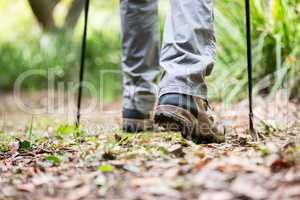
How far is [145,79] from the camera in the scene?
84.7 inches

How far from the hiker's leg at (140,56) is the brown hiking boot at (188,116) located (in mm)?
496

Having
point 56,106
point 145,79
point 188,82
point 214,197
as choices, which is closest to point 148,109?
point 145,79

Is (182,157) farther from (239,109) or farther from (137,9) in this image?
(239,109)

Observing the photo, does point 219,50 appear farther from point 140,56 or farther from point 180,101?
point 180,101

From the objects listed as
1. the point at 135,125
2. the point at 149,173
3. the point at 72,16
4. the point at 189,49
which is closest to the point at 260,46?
the point at 135,125

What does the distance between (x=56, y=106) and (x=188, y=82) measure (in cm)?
289

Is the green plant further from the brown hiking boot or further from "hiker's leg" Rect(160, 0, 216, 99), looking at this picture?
"hiker's leg" Rect(160, 0, 216, 99)

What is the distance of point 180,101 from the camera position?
152 centimetres

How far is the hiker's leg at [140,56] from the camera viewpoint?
2.10 meters

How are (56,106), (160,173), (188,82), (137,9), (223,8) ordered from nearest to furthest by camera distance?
(160,173) → (188,82) → (137,9) → (223,8) → (56,106)

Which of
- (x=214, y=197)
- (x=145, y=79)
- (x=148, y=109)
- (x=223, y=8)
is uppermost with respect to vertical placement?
(x=223, y=8)

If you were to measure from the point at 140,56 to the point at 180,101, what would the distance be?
0.67m

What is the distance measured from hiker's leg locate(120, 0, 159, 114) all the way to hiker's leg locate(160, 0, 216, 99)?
542mm

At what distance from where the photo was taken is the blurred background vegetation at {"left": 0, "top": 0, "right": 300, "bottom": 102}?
2.67 m
